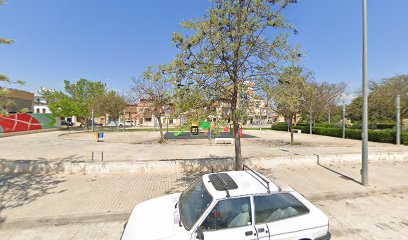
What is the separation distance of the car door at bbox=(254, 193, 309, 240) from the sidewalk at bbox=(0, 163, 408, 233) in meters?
3.20

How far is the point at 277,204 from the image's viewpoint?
10.9 feet

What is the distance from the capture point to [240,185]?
3432mm

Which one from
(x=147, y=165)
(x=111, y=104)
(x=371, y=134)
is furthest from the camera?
(x=111, y=104)

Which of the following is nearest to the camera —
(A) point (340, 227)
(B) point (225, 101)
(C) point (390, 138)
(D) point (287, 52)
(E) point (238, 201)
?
(E) point (238, 201)

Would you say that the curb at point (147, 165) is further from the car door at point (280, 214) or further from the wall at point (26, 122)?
the wall at point (26, 122)

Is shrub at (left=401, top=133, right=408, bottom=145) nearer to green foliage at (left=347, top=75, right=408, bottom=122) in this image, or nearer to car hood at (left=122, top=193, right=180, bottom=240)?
green foliage at (left=347, top=75, right=408, bottom=122)

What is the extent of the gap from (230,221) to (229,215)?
0.26 feet

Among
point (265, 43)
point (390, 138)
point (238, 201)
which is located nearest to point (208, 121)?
point (265, 43)

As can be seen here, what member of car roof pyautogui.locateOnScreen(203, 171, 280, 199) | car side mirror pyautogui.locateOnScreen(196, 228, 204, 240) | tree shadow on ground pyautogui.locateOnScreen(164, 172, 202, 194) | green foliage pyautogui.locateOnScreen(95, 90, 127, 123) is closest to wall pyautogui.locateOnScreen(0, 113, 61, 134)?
green foliage pyautogui.locateOnScreen(95, 90, 127, 123)

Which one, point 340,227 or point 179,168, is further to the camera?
point 179,168

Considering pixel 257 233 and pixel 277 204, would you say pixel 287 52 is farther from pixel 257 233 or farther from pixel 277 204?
pixel 257 233

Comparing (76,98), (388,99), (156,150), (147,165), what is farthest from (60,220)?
(76,98)

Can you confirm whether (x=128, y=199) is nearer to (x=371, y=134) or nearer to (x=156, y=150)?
(x=156, y=150)

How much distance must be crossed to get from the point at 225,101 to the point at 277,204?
342cm
